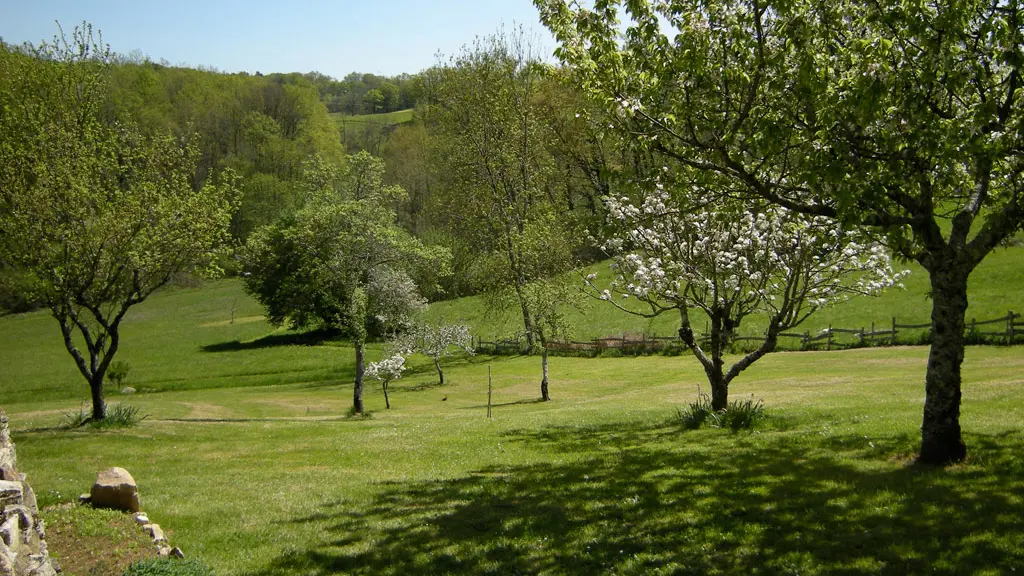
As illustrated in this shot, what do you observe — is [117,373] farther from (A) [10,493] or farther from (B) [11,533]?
(B) [11,533]

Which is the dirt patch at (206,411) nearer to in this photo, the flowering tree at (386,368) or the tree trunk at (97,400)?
the flowering tree at (386,368)

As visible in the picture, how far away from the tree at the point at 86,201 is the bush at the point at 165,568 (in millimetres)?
16058

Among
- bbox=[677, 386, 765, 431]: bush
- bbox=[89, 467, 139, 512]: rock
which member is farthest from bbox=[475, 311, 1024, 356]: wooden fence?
bbox=[89, 467, 139, 512]: rock

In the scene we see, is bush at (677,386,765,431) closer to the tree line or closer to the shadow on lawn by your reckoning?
the tree line

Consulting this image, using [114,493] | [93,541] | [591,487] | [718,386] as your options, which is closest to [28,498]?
[93,541]

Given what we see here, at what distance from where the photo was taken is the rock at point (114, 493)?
36.4ft

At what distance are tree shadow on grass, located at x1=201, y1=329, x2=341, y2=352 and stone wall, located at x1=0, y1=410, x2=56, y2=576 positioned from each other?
183 ft

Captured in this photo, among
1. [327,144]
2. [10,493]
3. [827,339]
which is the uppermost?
[327,144]

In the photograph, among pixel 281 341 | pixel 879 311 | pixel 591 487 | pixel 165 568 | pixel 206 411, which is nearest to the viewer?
pixel 165 568

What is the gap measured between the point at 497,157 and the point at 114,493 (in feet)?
116

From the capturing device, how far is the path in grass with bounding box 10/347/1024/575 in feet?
28.7

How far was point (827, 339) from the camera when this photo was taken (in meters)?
43.2

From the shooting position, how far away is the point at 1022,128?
8664 millimetres

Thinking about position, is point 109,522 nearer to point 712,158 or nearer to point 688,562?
point 688,562
